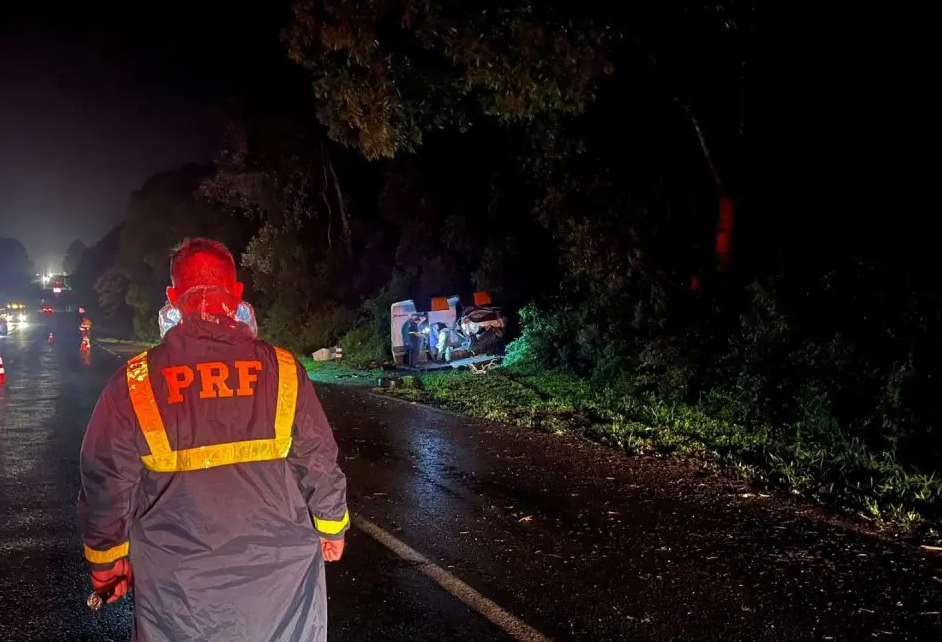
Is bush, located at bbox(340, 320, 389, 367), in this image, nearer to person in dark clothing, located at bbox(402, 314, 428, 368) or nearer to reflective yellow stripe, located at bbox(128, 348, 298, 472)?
person in dark clothing, located at bbox(402, 314, 428, 368)

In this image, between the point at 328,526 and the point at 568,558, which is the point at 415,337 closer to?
the point at 568,558

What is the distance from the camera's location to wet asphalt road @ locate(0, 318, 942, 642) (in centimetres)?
432

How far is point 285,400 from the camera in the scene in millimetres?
2506

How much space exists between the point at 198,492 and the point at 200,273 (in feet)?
2.46

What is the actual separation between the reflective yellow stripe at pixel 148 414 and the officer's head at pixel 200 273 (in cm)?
33

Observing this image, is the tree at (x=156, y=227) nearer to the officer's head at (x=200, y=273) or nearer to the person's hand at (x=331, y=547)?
the officer's head at (x=200, y=273)

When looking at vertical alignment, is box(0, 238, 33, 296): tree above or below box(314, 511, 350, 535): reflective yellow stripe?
above

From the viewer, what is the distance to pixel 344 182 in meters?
31.2

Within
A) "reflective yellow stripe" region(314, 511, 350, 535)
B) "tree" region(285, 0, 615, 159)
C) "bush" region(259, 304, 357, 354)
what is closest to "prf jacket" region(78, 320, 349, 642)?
"reflective yellow stripe" region(314, 511, 350, 535)

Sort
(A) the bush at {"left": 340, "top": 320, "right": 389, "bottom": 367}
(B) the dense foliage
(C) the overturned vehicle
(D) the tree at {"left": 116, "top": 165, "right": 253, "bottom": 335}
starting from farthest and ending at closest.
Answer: (D) the tree at {"left": 116, "top": 165, "right": 253, "bottom": 335}, (A) the bush at {"left": 340, "top": 320, "right": 389, "bottom": 367}, (C) the overturned vehicle, (B) the dense foliage

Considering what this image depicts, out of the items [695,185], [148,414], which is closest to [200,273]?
[148,414]

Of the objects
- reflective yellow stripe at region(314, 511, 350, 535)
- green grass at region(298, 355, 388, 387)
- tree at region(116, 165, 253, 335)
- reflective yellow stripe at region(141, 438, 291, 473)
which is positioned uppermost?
tree at region(116, 165, 253, 335)

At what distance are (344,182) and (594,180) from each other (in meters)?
19.0

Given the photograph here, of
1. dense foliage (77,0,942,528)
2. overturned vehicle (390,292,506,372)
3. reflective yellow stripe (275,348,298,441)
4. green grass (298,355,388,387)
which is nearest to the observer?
reflective yellow stripe (275,348,298,441)
